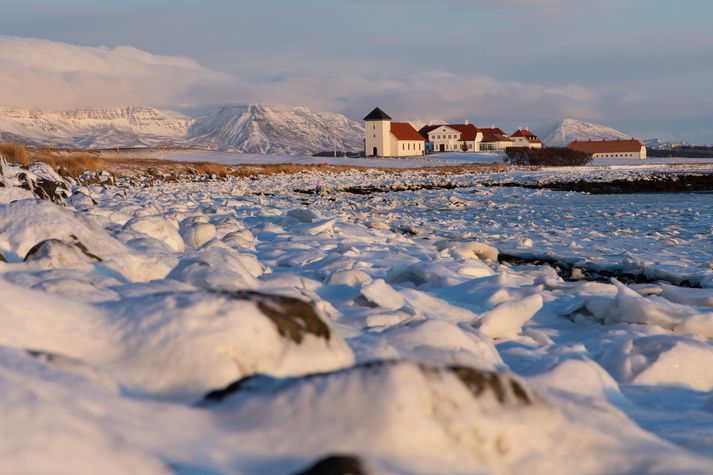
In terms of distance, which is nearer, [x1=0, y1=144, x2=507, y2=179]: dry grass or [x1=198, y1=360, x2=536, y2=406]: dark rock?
[x1=198, y1=360, x2=536, y2=406]: dark rock

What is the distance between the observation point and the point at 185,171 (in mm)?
29828

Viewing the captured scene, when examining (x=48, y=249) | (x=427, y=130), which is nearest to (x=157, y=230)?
(x=48, y=249)

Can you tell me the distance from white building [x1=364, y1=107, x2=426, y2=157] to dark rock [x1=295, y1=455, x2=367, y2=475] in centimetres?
8427

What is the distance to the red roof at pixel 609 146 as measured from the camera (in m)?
109

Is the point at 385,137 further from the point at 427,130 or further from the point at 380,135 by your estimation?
the point at 427,130

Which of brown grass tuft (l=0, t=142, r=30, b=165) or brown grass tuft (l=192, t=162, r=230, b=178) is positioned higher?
brown grass tuft (l=0, t=142, r=30, b=165)

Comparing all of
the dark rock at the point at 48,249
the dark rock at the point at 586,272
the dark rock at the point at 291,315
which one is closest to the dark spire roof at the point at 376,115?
the dark rock at the point at 586,272

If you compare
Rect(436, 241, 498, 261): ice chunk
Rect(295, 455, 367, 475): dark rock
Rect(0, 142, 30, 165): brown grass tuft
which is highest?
Rect(0, 142, 30, 165): brown grass tuft

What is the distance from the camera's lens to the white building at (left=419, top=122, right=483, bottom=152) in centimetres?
10012

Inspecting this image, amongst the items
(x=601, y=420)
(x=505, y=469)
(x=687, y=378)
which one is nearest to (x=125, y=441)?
(x=505, y=469)

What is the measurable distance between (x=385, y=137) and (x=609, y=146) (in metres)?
48.4

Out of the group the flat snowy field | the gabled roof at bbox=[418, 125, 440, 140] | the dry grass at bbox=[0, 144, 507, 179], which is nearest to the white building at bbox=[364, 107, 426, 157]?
the gabled roof at bbox=[418, 125, 440, 140]

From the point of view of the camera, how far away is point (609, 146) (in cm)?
11269

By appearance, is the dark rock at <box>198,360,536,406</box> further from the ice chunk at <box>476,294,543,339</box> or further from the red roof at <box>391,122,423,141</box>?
the red roof at <box>391,122,423,141</box>
